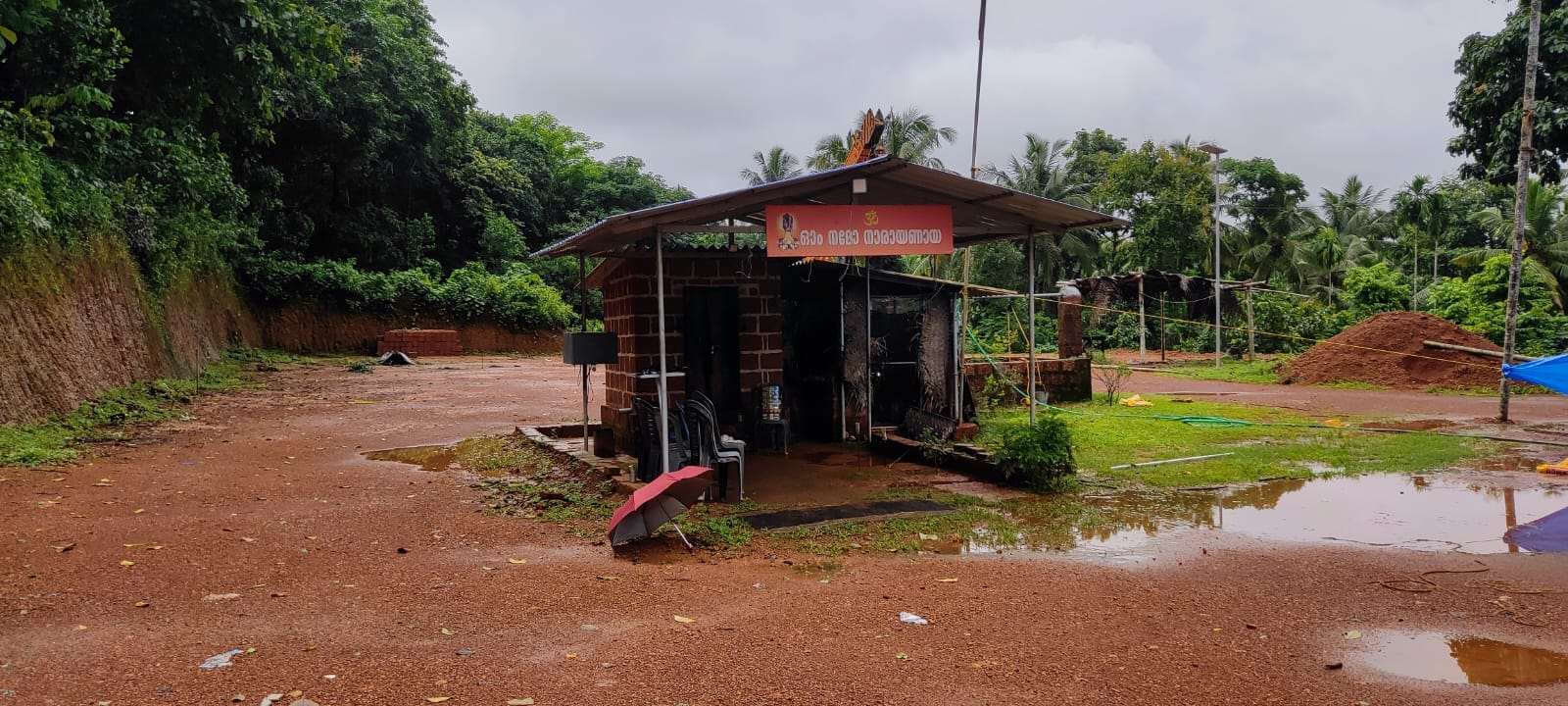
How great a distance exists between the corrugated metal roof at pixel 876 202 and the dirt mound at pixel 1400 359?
45.5 feet

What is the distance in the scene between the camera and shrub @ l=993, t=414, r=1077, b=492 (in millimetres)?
7828

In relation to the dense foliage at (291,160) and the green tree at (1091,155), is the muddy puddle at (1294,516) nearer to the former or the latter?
the dense foliage at (291,160)

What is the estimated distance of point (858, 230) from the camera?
752 centimetres

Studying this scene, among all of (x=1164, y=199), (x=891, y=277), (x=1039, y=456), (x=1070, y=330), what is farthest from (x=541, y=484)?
(x=1164, y=199)

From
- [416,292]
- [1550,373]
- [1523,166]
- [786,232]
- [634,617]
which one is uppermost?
[1523,166]

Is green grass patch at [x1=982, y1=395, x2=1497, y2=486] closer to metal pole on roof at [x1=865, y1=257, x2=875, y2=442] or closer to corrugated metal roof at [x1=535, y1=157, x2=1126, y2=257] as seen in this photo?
metal pole on roof at [x1=865, y1=257, x2=875, y2=442]

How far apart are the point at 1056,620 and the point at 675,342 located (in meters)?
5.77

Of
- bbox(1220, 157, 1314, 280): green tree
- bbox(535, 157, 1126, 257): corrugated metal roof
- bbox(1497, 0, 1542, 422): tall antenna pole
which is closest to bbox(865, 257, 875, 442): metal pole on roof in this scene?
bbox(535, 157, 1126, 257): corrugated metal roof

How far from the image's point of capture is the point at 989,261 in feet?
126

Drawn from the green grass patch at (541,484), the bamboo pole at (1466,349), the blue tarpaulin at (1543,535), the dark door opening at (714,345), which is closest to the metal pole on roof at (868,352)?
the dark door opening at (714,345)

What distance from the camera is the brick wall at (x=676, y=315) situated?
30.5 ft

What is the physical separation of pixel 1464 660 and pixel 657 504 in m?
4.33

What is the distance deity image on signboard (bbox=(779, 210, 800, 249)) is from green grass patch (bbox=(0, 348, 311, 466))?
24.0ft

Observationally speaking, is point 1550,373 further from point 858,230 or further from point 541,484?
point 541,484
